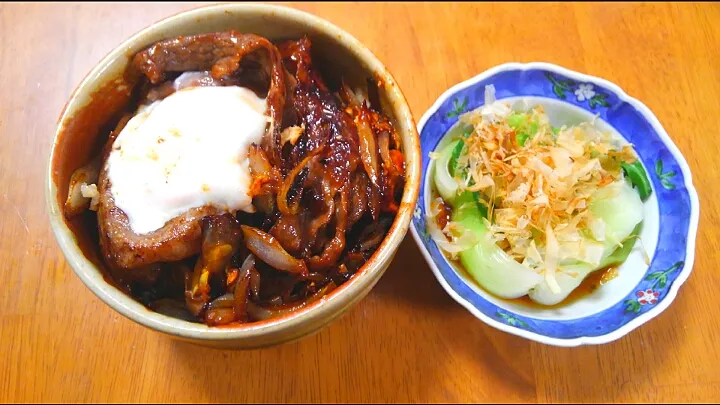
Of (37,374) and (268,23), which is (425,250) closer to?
(268,23)

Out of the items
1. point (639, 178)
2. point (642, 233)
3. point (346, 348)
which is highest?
point (639, 178)

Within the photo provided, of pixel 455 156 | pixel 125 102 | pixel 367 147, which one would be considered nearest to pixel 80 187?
pixel 125 102

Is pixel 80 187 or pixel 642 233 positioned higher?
pixel 80 187

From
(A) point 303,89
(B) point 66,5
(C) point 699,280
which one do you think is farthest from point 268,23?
(C) point 699,280

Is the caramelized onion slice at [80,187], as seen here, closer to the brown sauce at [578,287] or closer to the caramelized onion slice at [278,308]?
the caramelized onion slice at [278,308]

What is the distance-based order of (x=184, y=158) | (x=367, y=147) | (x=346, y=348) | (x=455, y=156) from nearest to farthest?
(x=184, y=158) → (x=367, y=147) → (x=346, y=348) → (x=455, y=156)

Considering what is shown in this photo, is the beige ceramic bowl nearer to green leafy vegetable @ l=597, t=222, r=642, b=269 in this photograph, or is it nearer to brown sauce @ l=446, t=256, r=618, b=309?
brown sauce @ l=446, t=256, r=618, b=309

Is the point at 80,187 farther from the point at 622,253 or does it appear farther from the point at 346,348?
the point at 622,253
